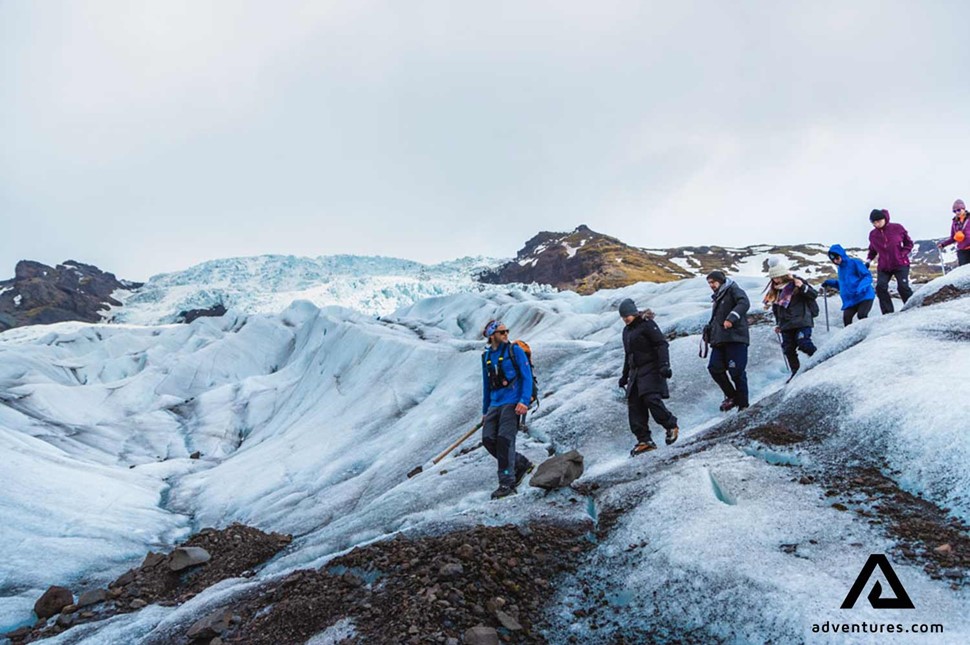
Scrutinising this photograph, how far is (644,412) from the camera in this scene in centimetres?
887

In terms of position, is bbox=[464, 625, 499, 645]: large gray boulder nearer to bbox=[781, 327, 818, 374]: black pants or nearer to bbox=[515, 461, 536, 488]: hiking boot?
bbox=[515, 461, 536, 488]: hiking boot

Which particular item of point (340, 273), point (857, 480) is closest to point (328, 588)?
point (857, 480)

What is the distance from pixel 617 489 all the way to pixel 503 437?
1790 mm

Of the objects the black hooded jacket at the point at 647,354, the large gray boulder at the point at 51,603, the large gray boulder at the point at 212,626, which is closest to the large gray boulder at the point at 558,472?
the black hooded jacket at the point at 647,354

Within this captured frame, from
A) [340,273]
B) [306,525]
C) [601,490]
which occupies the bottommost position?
[306,525]

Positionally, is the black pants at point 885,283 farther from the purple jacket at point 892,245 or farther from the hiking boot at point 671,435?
the hiking boot at point 671,435

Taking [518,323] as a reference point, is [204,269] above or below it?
above

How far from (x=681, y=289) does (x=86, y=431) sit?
99.6 feet

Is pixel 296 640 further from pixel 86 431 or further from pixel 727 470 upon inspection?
pixel 86 431

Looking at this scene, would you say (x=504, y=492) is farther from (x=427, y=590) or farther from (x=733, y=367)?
(x=733, y=367)

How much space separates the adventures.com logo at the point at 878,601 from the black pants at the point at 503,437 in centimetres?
445

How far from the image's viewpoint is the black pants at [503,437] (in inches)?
308

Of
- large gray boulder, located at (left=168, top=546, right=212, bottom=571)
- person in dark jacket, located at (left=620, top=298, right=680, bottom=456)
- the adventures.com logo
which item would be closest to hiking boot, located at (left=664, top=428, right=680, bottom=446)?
person in dark jacket, located at (left=620, top=298, right=680, bottom=456)

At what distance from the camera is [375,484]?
13.5 meters
